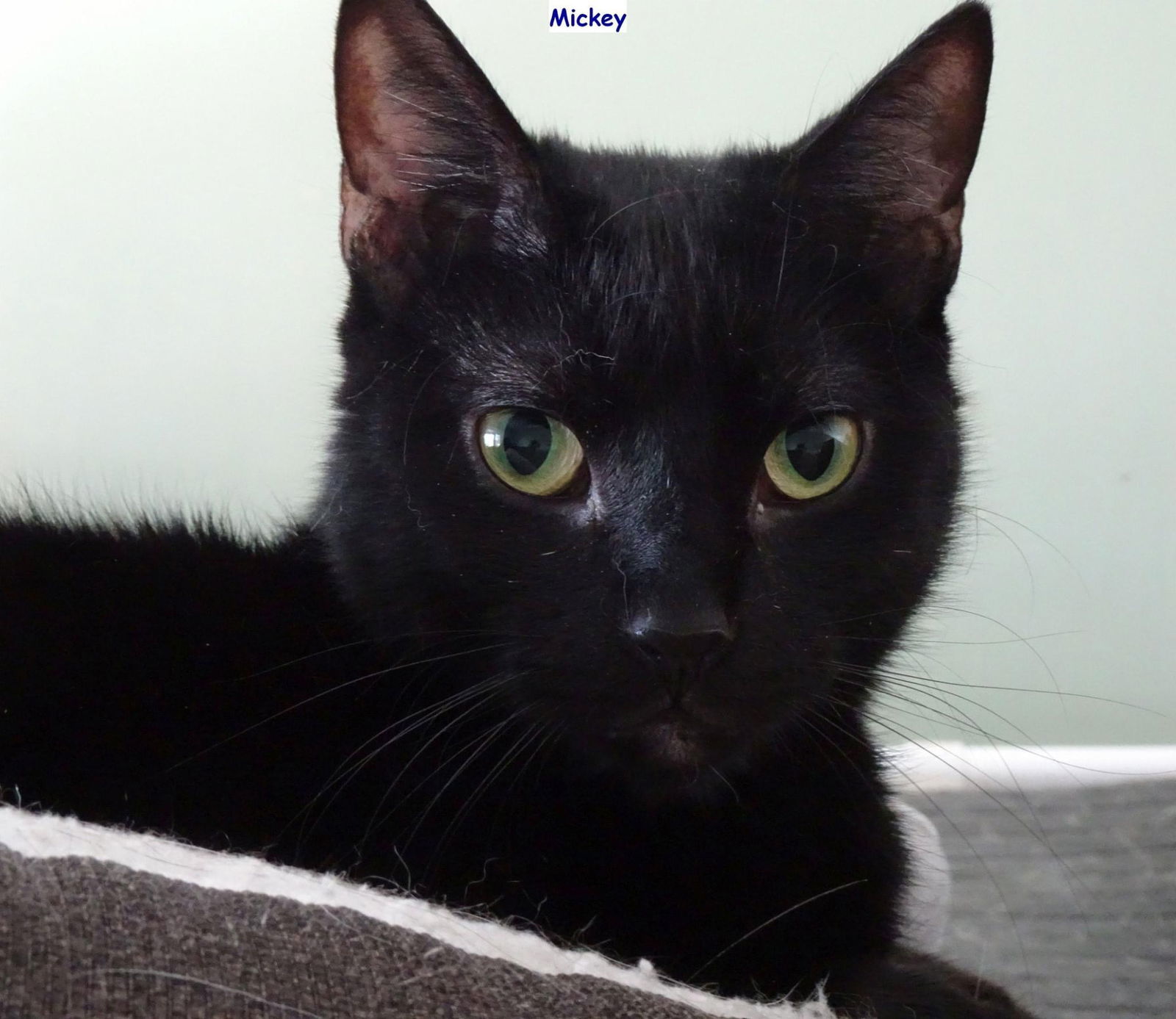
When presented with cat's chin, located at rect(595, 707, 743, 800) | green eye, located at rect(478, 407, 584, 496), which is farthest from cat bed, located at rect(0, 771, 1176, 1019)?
green eye, located at rect(478, 407, 584, 496)

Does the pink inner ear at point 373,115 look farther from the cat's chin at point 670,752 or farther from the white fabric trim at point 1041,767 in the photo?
the white fabric trim at point 1041,767

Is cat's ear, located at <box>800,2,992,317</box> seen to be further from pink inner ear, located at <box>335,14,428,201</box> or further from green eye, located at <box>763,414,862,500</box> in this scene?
pink inner ear, located at <box>335,14,428,201</box>

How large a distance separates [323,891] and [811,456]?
347mm

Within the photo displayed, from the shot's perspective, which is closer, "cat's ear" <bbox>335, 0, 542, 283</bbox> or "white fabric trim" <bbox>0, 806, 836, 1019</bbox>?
"white fabric trim" <bbox>0, 806, 836, 1019</bbox>

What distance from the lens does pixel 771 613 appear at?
0.62m

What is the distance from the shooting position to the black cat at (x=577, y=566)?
0.63 meters

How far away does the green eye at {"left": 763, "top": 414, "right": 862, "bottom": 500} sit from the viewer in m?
0.66

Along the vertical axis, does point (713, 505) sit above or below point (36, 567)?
above

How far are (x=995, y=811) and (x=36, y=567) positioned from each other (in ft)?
3.30

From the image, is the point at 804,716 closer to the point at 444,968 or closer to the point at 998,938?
the point at 444,968

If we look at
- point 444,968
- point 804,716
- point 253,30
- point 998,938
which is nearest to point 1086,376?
point 998,938

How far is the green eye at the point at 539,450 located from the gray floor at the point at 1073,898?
0.65 meters

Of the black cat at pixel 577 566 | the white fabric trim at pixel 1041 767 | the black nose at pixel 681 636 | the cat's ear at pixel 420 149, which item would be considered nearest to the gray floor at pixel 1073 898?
the white fabric trim at pixel 1041 767

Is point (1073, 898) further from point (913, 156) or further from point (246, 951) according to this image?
point (246, 951)
